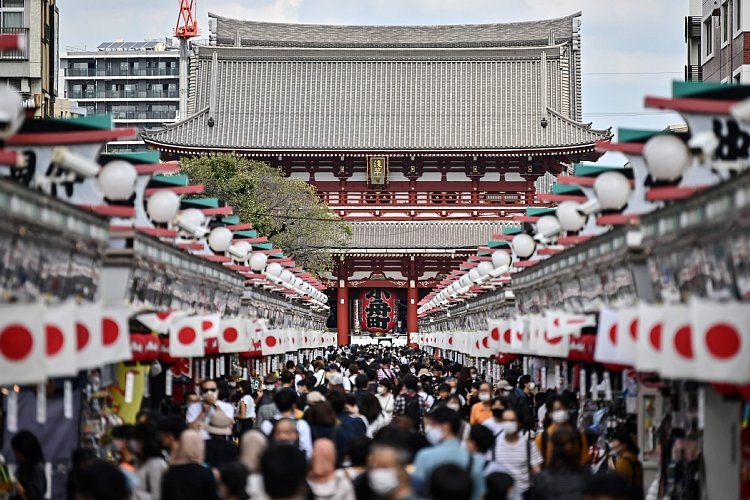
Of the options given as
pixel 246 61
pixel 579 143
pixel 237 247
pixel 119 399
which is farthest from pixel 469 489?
pixel 246 61

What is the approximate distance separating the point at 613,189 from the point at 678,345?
5.20 meters

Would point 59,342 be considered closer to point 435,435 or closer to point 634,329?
point 435,435

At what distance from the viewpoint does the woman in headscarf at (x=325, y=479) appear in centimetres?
1144

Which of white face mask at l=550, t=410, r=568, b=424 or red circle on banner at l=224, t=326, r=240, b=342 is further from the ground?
red circle on banner at l=224, t=326, r=240, b=342

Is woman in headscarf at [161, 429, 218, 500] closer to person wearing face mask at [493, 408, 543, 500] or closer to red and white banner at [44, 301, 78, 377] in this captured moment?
red and white banner at [44, 301, 78, 377]

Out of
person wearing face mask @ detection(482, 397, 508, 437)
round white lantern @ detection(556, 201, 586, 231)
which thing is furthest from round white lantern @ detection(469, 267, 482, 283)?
person wearing face mask @ detection(482, 397, 508, 437)

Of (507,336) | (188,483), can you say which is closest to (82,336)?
(188,483)

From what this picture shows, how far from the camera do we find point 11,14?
49.9 meters

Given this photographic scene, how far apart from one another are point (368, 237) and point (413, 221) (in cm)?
230

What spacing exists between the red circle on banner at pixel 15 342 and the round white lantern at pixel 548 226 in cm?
1194

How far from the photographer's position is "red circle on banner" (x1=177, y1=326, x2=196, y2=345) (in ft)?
60.0

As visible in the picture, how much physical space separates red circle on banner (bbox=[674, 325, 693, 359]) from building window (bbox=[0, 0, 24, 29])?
42.0m

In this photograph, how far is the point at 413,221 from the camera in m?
70.7

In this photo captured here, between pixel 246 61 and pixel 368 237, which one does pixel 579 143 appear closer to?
pixel 368 237
